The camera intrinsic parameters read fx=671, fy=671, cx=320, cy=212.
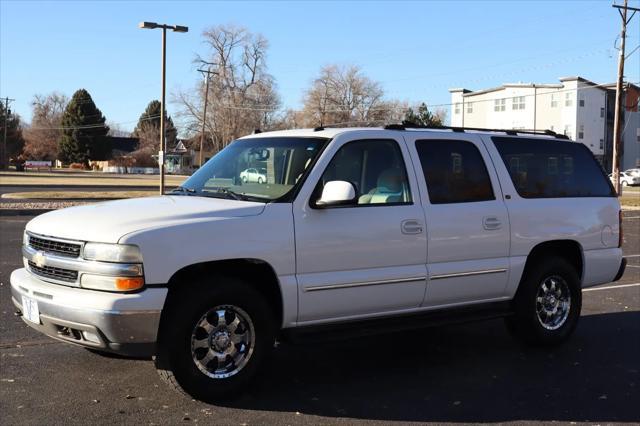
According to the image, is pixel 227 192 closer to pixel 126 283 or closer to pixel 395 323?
pixel 126 283

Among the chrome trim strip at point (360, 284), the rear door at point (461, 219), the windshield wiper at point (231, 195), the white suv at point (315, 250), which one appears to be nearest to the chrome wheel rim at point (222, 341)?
the white suv at point (315, 250)

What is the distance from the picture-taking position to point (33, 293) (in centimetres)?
448

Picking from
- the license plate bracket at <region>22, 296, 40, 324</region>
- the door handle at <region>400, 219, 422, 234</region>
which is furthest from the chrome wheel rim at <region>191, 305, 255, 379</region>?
the door handle at <region>400, 219, 422, 234</region>

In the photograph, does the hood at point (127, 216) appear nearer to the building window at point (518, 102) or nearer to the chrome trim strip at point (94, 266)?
the chrome trim strip at point (94, 266)

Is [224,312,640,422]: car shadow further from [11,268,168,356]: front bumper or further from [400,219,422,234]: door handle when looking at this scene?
[400,219,422,234]: door handle

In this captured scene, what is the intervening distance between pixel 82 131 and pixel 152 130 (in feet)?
49.3

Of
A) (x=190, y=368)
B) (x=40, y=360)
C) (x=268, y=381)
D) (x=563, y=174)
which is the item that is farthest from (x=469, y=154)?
(x=40, y=360)

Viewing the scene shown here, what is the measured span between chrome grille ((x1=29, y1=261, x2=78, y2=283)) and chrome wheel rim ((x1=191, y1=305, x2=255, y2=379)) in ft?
2.77

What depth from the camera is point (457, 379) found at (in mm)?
5234

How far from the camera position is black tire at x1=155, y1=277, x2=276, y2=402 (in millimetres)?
4312

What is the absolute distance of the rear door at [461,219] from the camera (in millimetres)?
5348

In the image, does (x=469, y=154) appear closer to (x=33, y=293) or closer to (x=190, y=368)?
(x=190, y=368)

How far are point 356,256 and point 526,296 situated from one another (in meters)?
1.97

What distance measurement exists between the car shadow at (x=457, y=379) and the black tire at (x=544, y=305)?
0.15 meters
